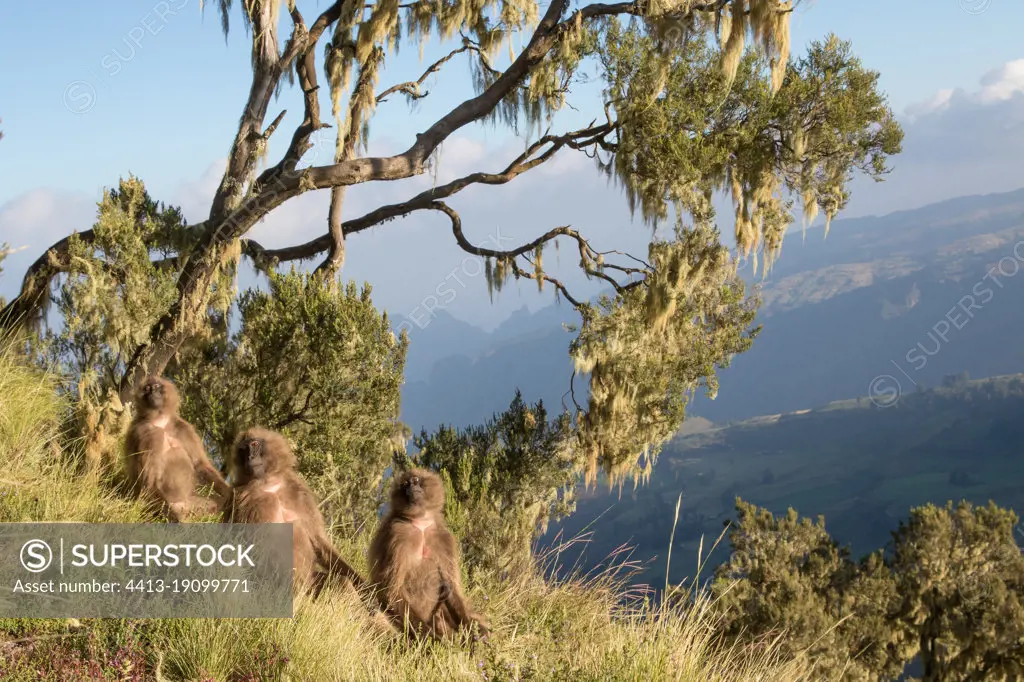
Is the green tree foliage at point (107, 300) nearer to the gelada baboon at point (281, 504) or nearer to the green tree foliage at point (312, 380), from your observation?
the green tree foliage at point (312, 380)

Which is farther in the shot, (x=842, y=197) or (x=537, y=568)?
(x=842, y=197)

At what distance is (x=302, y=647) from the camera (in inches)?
175

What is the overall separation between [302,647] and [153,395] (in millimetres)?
3005

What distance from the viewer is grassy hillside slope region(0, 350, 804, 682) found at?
13.7ft

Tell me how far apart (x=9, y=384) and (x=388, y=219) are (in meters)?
6.57

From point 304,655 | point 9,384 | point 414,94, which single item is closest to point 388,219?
point 414,94

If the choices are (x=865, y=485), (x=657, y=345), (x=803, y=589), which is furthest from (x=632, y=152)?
(x=865, y=485)

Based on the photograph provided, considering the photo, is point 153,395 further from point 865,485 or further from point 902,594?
point 865,485

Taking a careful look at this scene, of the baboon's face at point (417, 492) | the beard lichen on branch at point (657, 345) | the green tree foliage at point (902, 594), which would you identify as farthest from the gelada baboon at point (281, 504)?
the green tree foliage at point (902, 594)

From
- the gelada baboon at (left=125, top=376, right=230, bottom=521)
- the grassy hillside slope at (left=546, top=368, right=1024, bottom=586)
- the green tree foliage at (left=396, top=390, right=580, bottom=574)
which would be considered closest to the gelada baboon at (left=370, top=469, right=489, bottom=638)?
the gelada baboon at (left=125, top=376, right=230, bottom=521)

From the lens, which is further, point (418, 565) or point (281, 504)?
point (281, 504)

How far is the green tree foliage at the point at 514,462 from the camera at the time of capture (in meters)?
11.9

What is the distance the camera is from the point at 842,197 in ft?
40.3

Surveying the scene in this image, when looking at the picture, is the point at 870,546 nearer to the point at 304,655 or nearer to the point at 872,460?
the point at 872,460
